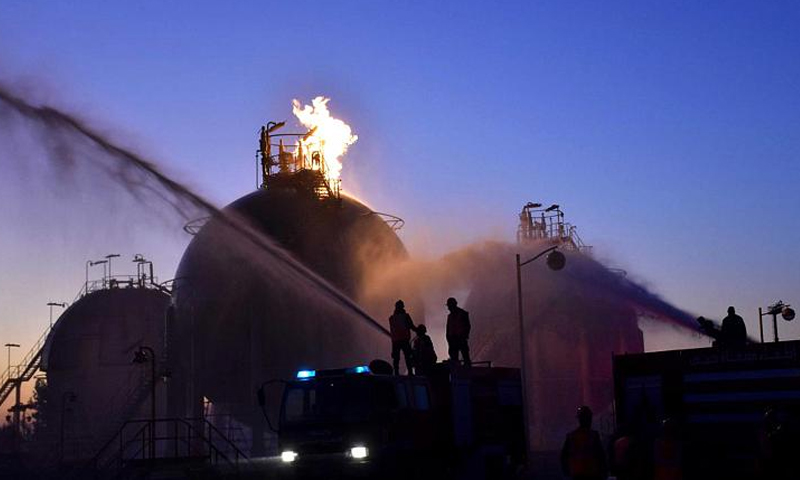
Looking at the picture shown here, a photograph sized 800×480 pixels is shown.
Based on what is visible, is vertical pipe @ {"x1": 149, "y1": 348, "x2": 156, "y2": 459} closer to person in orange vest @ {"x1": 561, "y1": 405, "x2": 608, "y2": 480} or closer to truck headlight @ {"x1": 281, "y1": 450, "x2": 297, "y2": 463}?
truck headlight @ {"x1": 281, "y1": 450, "x2": 297, "y2": 463}

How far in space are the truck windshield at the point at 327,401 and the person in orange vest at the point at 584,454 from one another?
5.78 m

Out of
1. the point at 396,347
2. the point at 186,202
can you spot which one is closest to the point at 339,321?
the point at 186,202

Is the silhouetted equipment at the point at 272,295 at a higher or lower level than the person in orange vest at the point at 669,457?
higher

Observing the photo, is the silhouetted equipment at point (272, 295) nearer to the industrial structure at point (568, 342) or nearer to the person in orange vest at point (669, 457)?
the industrial structure at point (568, 342)

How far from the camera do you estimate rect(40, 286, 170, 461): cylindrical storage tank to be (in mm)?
66688

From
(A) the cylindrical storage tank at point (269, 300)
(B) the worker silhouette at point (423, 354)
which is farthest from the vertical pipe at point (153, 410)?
(B) the worker silhouette at point (423, 354)

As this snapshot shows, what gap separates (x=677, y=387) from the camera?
1762cm

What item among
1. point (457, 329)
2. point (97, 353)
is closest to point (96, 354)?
point (97, 353)

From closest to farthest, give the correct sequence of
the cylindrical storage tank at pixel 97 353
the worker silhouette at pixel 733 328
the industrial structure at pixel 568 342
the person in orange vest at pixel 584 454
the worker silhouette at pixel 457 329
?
the person in orange vest at pixel 584 454 < the worker silhouette at pixel 733 328 < the worker silhouette at pixel 457 329 < the industrial structure at pixel 568 342 < the cylindrical storage tank at pixel 97 353

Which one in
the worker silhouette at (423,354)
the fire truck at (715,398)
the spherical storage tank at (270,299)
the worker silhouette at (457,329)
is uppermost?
the spherical storage tank at (270,299)

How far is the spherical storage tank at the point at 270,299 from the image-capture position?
43.8 m

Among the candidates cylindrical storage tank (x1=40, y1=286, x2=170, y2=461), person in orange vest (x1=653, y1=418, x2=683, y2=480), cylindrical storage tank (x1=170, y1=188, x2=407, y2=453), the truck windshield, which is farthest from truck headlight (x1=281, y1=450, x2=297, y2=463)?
cylindrical storage tank (x1=40, y1=286, x2=170, y2=461)

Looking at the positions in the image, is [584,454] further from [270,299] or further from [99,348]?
[99,348]

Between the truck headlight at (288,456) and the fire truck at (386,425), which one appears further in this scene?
the truck headlight at (288,456)
